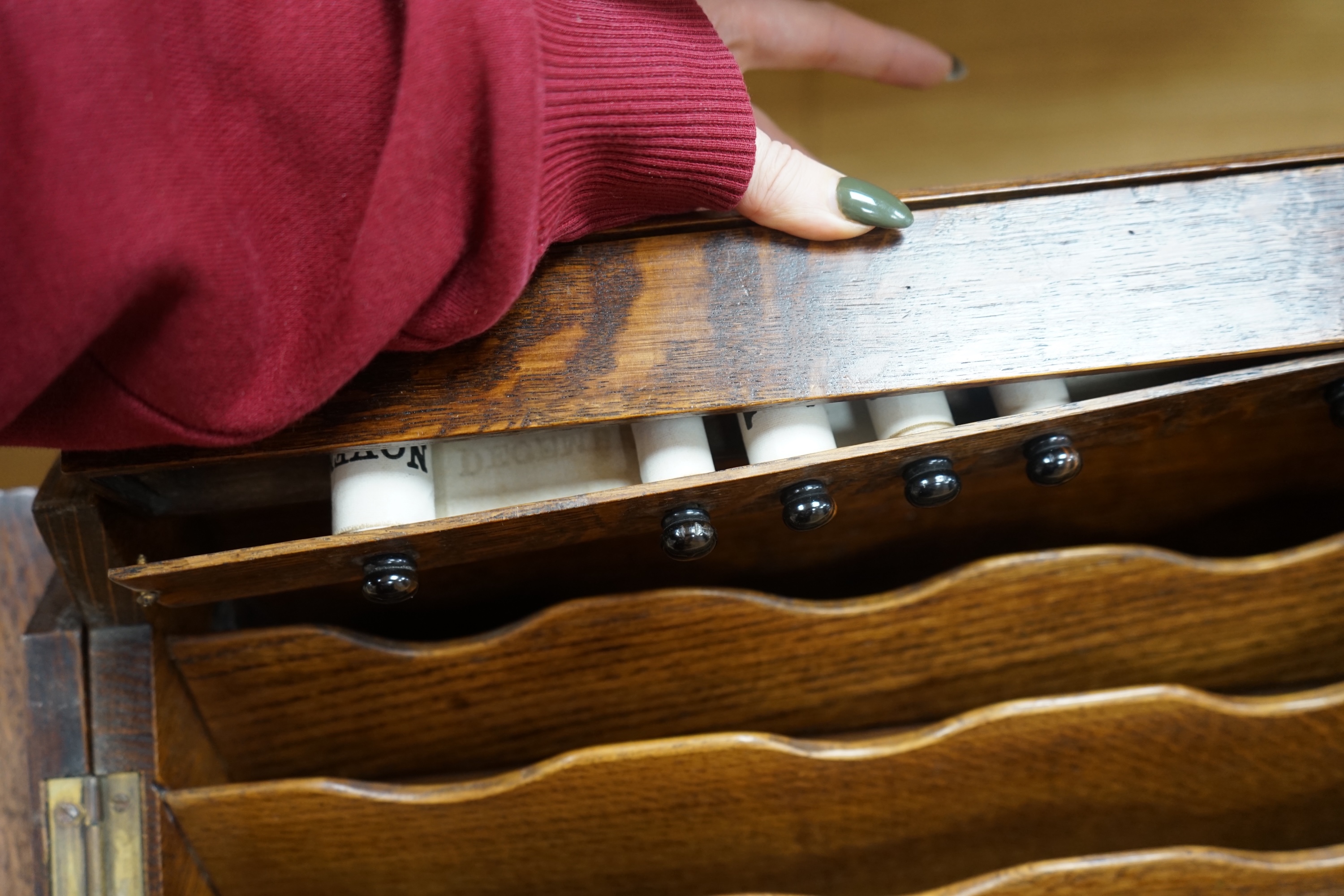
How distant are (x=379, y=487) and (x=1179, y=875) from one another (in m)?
0.59

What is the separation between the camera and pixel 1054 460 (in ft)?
1.78

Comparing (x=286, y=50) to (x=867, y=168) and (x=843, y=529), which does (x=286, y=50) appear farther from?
(x=867, y=168)

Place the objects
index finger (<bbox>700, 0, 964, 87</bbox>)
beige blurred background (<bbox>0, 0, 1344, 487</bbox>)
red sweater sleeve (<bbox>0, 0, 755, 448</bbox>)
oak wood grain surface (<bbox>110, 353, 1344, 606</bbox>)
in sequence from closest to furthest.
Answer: red sweater sleeve (<bbox>0, 0, 755, 448</bbox>)
oak wood grain surface (<bbox>110, 353, 1344, 606</bbox>)
index finger (<bbox>700, 0, 964, 87</bbox>)
beige blurred background (<bbox>0, 0, 1344, 487</bbox>)

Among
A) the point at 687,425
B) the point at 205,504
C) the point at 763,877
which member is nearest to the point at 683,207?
the point at 687,425

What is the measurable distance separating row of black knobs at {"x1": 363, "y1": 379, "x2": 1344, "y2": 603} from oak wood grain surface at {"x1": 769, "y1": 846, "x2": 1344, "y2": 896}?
10.3 inches

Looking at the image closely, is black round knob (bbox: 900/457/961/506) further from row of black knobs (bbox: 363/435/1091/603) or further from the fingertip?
the fingertip

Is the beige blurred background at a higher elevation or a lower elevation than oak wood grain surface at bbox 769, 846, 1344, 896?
higher

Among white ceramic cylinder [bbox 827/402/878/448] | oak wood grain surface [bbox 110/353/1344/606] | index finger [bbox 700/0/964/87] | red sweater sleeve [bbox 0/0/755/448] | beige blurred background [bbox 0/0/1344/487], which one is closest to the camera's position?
red sweater sleeve [bbox 0/0/755/448]

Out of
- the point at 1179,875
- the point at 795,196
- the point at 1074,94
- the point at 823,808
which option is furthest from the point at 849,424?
the point at 1074,94

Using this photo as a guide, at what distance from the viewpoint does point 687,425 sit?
21.9 inches

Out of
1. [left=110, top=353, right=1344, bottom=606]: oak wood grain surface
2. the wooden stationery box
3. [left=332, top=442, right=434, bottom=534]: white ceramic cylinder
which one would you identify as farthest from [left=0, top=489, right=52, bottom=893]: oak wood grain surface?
[left=332, top=442, right=434, bottom=534]: white ceramic cylinder

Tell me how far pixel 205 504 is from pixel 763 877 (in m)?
0.50

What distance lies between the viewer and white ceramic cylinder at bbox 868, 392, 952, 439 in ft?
1.83

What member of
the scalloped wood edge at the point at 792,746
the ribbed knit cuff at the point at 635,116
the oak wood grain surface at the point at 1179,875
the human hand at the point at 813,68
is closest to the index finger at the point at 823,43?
the human hand at the point at 813,68
